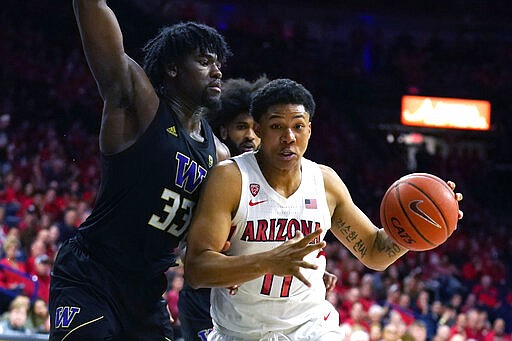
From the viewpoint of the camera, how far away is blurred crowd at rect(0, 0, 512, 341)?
8.59 metres

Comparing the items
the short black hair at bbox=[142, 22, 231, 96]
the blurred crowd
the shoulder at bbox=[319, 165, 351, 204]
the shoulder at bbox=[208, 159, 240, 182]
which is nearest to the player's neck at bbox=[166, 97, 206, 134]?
the short black hair at bbox=[142, 22, 231, 96]

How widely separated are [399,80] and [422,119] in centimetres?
137

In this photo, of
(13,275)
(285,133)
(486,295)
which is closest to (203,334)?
(285,133)

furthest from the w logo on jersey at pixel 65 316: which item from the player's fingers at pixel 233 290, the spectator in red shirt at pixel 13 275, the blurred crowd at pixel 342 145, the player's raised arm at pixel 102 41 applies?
the spectator in red shirt at pixel 13 275

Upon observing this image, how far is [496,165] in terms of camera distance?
54.3ft

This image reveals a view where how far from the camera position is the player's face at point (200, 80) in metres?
3.21

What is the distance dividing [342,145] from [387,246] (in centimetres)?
1176

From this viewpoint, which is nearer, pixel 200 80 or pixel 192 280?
pixel 192 280

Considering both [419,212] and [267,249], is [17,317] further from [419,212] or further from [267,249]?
[419,212]

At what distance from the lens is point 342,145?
15.0 metres

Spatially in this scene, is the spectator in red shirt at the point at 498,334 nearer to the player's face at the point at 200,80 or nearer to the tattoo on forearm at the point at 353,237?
the tattoo on forearm at the point at 353,237

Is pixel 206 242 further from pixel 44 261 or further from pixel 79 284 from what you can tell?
pixel 44 261

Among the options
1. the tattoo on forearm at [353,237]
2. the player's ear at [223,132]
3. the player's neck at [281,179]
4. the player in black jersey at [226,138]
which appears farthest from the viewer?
the player's ear at [223,132]

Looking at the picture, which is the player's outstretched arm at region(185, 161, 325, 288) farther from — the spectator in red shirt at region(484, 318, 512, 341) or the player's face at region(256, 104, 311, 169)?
the spectator in red shirt at region(484, 318, 512, 341)
